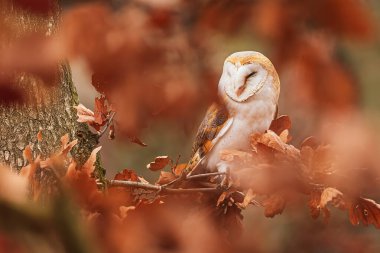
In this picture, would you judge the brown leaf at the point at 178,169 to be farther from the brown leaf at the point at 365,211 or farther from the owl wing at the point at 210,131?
the brown leaf at the point at 365,211

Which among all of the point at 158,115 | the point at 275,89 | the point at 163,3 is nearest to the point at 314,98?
the point at 163,3

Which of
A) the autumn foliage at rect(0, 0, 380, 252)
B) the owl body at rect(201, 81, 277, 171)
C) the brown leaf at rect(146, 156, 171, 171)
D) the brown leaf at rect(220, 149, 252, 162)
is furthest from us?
the owl body at rect(201, 81, 277, 171)

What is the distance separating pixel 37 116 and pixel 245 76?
443mm

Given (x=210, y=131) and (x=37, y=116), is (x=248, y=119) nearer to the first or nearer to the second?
(x=210, y=131)

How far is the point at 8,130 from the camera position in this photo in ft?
3.69

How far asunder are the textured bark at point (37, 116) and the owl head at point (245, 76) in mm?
309

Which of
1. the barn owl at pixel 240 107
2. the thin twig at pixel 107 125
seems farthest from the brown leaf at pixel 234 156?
the thin twig at pixel 107 125

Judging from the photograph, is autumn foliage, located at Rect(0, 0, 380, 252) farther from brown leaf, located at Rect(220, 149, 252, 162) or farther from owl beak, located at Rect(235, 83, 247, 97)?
owl beak, located at Rect(235, 83, 247, 97)

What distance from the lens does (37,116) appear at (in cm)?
116

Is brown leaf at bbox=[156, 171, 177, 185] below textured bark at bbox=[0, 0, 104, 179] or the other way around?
below

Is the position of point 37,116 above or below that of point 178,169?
above

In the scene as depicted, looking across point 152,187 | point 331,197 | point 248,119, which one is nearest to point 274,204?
point 331,197

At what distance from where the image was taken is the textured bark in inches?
43.3

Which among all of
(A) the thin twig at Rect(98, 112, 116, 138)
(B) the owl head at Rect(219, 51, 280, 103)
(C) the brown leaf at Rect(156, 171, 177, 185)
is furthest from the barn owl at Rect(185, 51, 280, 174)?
(A) the thin twig at Rect(98, 112, 116, 138)
